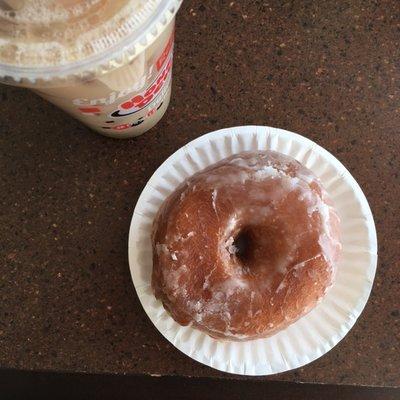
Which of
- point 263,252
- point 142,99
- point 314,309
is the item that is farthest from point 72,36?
point 314,309

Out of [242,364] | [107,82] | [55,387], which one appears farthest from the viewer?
[55,387]

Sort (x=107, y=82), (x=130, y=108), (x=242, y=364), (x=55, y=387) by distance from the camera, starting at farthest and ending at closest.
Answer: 1. (x=55, y=387)
2. (x=242, y=364)
3. (x=130, y=108)
4. (x=107, y=82)

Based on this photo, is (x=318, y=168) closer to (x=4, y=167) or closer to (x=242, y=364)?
(x=242, y=364)

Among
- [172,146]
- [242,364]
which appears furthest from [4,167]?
[242,364]

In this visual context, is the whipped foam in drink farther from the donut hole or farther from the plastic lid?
the donut hole

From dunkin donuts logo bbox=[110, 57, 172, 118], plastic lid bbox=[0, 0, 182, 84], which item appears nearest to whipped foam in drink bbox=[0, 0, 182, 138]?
plastic lid bbox=[0, 0, 182, 84]

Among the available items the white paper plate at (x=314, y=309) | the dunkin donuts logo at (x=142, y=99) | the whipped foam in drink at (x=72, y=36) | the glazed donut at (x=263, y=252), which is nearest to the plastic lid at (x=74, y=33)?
the whipped foam in drink at (x=72, y=36)

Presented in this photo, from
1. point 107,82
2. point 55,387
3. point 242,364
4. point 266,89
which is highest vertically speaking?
point 107,82
